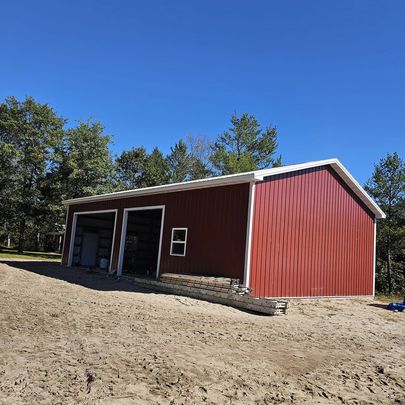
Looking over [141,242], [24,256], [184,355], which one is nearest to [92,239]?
[141,242]

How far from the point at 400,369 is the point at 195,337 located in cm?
324

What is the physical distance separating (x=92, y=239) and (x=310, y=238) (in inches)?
550

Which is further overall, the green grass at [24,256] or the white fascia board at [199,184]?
the green grass at [24,256]

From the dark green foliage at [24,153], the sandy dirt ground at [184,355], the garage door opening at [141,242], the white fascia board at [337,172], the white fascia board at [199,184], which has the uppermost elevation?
the dark green foliage at [24,153]

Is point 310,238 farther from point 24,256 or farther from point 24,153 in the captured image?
point 24,153

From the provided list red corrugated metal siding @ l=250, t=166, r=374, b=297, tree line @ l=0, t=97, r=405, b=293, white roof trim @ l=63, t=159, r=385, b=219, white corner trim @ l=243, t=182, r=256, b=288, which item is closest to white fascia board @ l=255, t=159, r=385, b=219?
white roof trim @ l=63, t=159, r=385, b=219

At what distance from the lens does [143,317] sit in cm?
884

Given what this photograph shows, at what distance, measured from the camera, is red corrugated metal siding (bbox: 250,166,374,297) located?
1310 cm

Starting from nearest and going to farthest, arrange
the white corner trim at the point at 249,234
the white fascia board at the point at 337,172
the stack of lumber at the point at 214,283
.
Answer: the stack of lumber at the point at 214,283
the white corner trim at the point at 249,234
the white fascia board at the point at 337,172

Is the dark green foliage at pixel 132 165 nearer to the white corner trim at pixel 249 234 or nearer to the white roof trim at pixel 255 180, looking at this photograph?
the white roof trim at pixel 255 180

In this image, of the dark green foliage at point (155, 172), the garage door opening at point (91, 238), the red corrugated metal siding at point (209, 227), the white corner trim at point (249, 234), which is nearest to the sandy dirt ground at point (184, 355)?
the white corner trim at point (249, 234)

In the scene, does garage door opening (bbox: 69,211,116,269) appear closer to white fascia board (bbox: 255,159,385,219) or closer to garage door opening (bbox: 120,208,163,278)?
garage door opening (bbox: 120,208,163,278)

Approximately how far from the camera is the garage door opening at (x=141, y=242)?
68.3 ft

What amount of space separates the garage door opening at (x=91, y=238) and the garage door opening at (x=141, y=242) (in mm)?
2214
